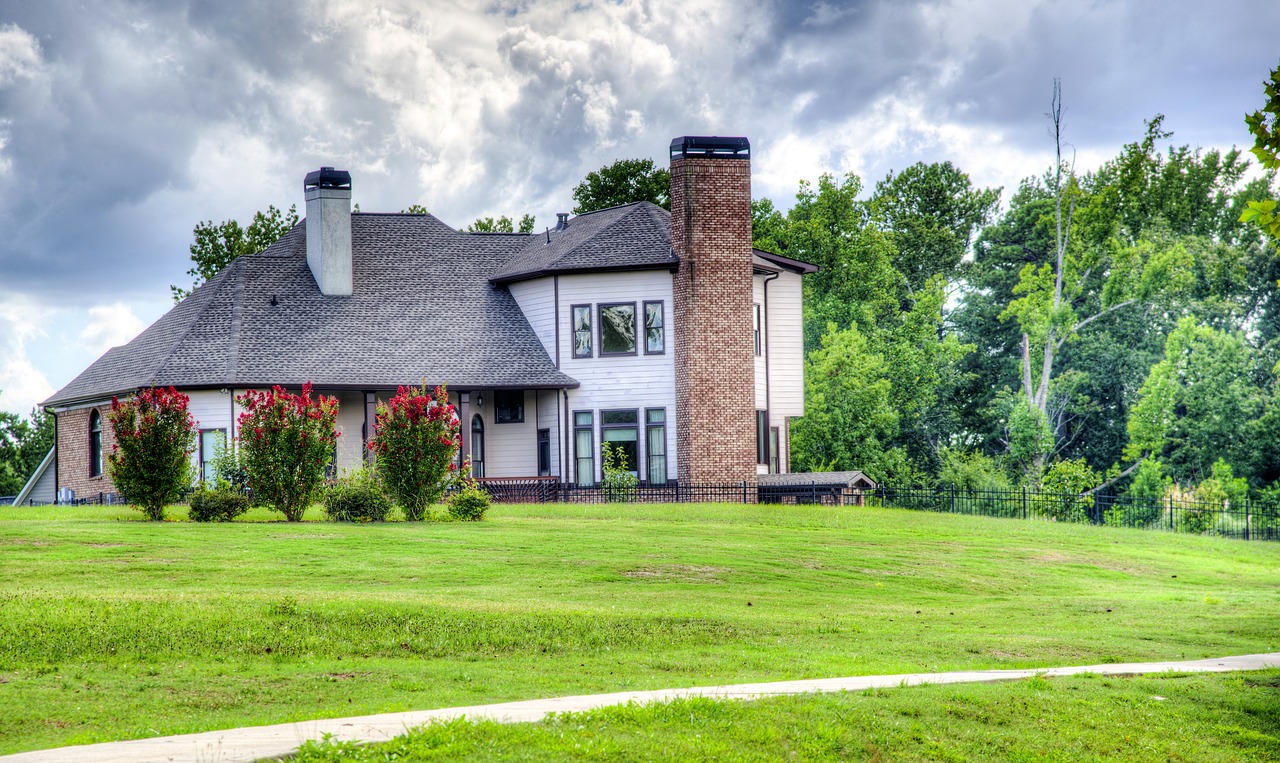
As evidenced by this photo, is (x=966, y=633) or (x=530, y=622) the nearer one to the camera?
(x=530, y=622)

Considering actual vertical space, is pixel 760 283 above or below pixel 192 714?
above

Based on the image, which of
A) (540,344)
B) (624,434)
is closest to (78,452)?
(540,344)

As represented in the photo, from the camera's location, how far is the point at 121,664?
1203 centimetres

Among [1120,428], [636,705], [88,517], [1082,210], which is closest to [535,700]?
[636,705]

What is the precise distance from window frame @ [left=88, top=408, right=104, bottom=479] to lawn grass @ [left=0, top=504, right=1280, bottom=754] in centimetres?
1067

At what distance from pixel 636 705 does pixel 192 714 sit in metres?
3.49

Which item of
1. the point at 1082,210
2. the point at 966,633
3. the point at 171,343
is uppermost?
the point at 1082,210

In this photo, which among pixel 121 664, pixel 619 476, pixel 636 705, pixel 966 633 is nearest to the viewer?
pixel 636 705

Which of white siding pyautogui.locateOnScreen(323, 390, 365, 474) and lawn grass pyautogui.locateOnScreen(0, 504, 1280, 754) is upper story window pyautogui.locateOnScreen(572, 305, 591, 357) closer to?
white siding pyautogui.locateOnScreen(323, 390, 365, 474)

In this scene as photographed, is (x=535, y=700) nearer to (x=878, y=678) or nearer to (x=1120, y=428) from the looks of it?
(x=878, y=678)

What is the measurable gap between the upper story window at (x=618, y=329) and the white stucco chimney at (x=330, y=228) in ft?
27.2

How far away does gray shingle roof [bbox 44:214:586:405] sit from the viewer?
3597 centimetres

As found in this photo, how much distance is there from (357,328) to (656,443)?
956cm

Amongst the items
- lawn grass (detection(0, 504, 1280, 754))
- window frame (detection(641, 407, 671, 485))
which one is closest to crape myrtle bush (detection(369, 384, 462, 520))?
lawn grass (detection(0, 504, 1280, 754))
